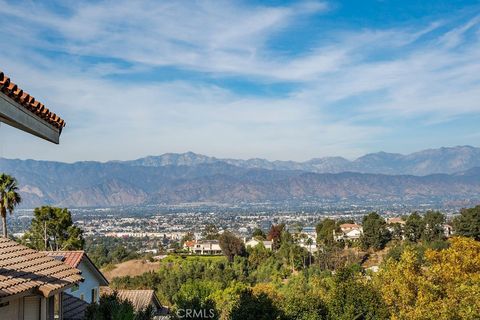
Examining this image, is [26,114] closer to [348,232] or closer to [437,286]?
[437,286]

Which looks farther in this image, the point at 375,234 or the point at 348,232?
the point at 348,232

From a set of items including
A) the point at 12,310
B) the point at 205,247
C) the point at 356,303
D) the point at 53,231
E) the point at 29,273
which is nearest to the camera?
the point at 12,310

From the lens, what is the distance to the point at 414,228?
58562mm

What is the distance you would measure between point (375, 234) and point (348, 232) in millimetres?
22849

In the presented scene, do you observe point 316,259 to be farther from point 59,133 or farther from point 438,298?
point 59,133

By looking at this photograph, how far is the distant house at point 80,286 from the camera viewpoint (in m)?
12.5

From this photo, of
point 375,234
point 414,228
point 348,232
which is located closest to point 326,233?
point 375,234

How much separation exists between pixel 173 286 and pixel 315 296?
25.2 m

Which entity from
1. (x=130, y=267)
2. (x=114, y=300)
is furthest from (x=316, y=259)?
(x=114, y=300)


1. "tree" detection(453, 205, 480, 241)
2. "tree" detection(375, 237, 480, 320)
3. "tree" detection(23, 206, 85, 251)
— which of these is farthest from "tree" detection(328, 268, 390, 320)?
"tree" detection(453, 205, 480, 241)

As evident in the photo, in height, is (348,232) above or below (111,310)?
below

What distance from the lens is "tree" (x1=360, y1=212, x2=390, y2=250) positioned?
198ft

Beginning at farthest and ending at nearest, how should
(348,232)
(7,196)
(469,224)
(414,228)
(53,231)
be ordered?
(348,232) → (414,228) → (469,224) → (53,231) → (7,196)

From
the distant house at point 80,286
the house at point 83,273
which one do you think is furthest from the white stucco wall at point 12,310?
the house at point 83,273
